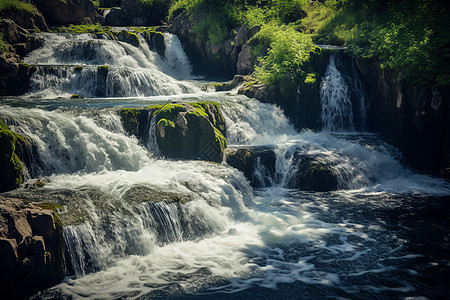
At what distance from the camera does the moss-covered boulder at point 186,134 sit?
1295 cm

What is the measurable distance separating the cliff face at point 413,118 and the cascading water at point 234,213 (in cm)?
126

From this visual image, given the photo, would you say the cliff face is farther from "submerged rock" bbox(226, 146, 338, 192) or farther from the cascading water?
"submerged rock" bbox(226, 146, 338, 192)

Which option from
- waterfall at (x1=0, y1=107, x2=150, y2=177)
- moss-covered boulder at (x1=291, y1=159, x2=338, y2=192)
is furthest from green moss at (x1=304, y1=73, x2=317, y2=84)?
waterfall at (x1=0, y1=107, x2=150, y2=177)

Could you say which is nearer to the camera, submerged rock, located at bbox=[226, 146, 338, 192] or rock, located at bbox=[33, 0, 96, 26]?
submerged rock, located at bbox=[226, 146, 338, 192]

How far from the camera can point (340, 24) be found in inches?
884

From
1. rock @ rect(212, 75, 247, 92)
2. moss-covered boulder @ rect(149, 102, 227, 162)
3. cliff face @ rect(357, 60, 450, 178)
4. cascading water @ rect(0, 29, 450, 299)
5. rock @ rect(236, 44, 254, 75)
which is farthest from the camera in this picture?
rock @ rect(236, 44, 254, 75)

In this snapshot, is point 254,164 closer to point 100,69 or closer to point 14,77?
point 100,69

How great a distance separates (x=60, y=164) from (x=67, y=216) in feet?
12.0

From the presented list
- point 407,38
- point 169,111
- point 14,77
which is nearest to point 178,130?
point 169,111

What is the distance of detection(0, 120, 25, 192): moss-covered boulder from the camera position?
9227 millimetres

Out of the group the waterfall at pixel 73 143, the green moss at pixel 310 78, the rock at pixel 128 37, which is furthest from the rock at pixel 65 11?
the green moss at pixel 310 78

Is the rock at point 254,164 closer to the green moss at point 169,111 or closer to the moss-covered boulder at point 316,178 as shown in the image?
the moss-covered boulder at point 316,178

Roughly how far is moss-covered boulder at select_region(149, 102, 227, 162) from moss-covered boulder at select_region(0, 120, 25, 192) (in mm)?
4678

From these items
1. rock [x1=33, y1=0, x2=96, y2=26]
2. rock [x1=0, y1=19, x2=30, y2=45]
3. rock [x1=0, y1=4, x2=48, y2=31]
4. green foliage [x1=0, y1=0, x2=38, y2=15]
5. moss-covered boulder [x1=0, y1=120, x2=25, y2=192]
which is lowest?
moss-covered boulder [x1=0, y1=120, x2=25, y2=192]
